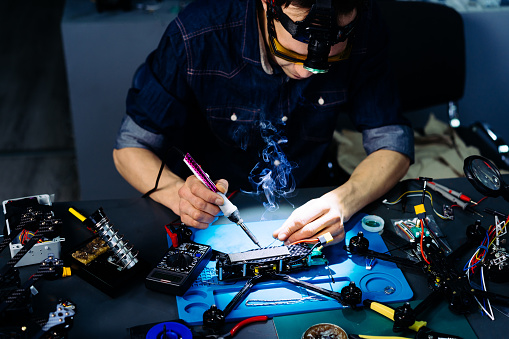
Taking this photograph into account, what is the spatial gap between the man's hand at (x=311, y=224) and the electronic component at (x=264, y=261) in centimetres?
8

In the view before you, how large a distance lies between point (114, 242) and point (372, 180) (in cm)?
96

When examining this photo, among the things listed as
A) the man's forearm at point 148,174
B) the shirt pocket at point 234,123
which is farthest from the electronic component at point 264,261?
the shirt pocket at point 234,123

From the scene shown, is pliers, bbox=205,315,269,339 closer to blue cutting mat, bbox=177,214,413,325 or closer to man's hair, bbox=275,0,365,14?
blue cutting mat, bbox=177,214,413,325

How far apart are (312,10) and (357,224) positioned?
2.45 feet

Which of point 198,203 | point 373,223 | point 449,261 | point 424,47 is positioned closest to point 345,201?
point 373,223

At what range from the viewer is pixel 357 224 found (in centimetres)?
177

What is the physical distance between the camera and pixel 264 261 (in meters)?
1.48

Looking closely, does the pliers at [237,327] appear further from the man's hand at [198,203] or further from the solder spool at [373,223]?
the solder spool at [373,223]

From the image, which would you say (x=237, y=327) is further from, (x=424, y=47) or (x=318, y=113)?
(x=424, y=47)

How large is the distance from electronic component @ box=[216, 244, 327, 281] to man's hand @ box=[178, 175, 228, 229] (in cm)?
18

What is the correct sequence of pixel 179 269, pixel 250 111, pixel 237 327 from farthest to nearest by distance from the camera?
pixel 250 111
pixel 179 269
pixel 237 327

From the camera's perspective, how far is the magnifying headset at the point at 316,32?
1464 mm

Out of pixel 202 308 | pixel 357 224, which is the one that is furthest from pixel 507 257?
pixel 202 308

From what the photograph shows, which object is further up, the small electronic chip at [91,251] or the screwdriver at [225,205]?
the screwdriver at [225,205]
